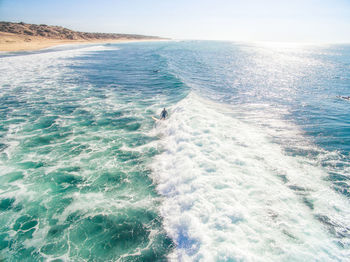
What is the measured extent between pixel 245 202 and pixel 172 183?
3.33m

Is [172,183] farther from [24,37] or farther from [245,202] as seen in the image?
[24,37]

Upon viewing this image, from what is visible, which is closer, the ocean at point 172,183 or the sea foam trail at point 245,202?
the sea foam trail at point 245,202

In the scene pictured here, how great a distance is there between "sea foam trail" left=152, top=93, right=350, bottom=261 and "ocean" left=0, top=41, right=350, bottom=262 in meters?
0.04

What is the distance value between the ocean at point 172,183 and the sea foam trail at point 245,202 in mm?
A: 42

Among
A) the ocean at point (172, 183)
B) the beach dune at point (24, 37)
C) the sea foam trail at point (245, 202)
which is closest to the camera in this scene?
the sea foam trail at point (245, 202)

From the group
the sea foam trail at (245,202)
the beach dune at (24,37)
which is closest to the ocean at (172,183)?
the sea foam trail at (245,202)

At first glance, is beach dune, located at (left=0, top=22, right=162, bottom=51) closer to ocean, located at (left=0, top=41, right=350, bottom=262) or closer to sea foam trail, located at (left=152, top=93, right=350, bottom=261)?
ocean, located at (left=0, top=41, right=350, bottom=262)

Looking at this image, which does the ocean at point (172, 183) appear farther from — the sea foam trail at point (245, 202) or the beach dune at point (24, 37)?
the beach dune at point (24, 37)

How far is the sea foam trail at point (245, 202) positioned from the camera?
581 centimetres

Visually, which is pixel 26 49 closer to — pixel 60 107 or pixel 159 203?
pixel 60 107

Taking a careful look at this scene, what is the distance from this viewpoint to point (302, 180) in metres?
8.72

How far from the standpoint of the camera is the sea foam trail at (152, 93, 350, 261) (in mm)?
5812

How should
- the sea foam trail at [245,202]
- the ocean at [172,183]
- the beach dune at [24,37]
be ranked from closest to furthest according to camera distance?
the sea foam trail at [245,202] < the ocean at [172,183] < the beach dune at [24,37]

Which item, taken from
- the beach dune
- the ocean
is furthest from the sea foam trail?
the beach dune
